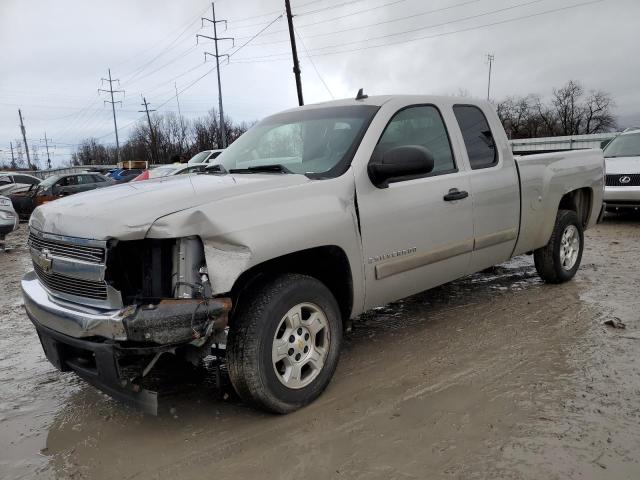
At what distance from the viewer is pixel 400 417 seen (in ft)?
10.3

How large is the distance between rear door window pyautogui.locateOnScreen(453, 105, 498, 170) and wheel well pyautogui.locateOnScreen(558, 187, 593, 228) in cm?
155

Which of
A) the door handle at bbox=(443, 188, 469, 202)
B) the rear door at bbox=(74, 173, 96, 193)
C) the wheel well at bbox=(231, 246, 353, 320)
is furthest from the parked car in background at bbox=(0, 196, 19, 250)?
the door handle at bbox=(443, 188, 469, 202)

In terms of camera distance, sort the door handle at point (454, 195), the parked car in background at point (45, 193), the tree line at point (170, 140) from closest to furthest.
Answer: the door handle at point (454, 195), the parked car in background at point (45, 193), the tree line at point (170, 140)

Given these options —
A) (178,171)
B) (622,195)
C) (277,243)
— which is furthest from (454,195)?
(622,195)

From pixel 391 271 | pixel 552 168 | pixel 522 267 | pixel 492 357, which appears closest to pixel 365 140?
pixel 391 271

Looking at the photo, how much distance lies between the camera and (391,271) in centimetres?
370

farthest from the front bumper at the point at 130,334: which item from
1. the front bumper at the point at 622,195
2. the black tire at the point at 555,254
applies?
the front bumper at the point at 622,195

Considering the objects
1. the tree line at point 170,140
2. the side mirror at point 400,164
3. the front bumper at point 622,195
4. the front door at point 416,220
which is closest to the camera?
the side mirror at point 400,164

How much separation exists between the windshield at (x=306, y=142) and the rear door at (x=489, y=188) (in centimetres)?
111

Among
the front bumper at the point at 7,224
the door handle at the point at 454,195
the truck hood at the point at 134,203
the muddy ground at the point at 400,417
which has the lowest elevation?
the muddy ground at the point at 400,417

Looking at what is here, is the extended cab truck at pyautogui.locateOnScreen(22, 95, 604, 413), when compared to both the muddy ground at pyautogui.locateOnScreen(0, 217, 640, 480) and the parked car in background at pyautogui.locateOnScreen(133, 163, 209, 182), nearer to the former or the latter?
the parked car in background at pyautogui.locateOnScreen(133, 163, 209, 182)

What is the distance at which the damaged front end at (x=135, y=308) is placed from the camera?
104 inches

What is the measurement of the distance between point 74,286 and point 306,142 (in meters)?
1.89

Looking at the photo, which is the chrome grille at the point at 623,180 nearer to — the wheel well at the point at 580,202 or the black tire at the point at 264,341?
the wheel well at the point at 580,202
